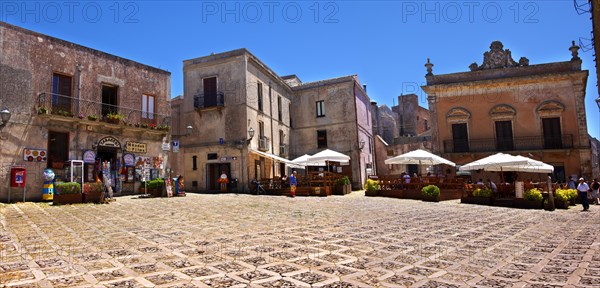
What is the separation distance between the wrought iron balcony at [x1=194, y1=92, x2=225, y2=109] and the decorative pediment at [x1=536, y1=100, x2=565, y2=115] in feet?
68.0

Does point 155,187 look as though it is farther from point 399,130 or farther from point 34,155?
point 399,130

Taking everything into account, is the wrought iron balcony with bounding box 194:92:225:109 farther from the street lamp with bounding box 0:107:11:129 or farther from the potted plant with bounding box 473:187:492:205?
the potted plant with bounding box 473:187:492:205

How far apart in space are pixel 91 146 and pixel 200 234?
39.0ft

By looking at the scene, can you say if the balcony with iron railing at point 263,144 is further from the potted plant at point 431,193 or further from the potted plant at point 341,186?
the potted plant at point 431,193

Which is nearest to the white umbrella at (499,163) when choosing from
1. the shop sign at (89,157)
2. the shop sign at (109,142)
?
the shop sign at (109,142)

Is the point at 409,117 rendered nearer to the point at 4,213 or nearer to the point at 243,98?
the point at 243,98

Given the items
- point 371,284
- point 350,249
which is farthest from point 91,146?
point 371,284

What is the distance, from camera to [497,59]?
86.3 feet

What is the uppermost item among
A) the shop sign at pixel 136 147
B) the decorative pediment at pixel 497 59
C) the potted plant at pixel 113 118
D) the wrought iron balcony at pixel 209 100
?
the decorative pediment at pixel 497 59

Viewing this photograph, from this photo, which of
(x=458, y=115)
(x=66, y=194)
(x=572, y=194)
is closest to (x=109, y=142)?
(x=66, y=194)

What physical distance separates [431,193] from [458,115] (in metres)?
12.0

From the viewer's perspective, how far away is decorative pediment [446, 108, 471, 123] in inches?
1013

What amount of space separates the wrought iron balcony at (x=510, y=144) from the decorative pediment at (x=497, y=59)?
532 centimetres

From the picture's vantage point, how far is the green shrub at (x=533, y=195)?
44.7 ft
